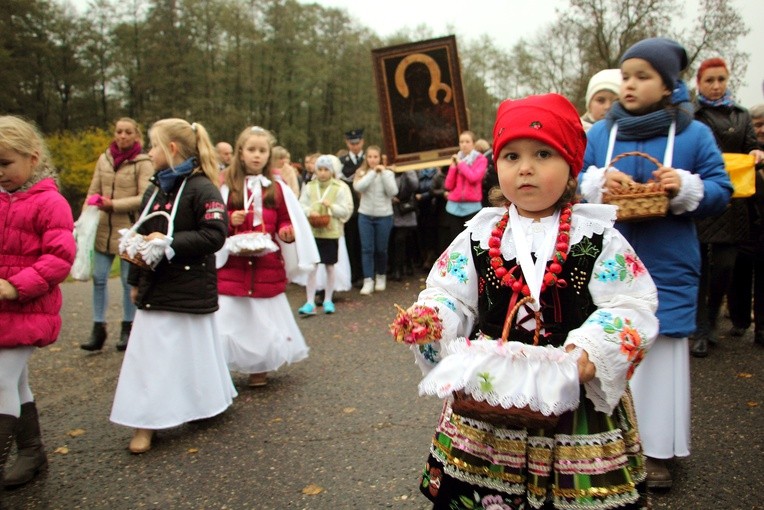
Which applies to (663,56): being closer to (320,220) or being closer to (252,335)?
(252,335)

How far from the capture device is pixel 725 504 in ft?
10.8

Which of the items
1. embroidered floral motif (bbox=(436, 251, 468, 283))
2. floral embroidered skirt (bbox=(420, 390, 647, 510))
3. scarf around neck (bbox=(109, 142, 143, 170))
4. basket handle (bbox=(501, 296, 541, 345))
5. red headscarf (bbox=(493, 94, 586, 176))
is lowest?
floral embroidered skirt (bbox=(420, 390, 647, 510))

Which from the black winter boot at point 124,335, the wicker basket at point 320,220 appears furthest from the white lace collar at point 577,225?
the wicker basket at point 320,220

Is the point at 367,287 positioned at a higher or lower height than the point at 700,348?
higher

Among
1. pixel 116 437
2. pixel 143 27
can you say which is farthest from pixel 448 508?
pixel 143 27

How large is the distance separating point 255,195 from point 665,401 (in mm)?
3722

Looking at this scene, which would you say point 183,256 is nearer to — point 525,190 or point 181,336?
point 181,336

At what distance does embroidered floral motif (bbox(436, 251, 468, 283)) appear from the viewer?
2.34 metres

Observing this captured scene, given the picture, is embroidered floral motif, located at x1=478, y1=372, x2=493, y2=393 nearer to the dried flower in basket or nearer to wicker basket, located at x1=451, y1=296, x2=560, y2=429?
wicker basket, located at x1=451, y1=296, x2=560, y2=429

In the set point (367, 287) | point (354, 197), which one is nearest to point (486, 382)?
point (367, 287)

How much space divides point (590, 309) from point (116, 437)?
3.73 metres

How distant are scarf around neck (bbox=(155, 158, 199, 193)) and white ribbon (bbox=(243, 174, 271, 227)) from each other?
1.16m

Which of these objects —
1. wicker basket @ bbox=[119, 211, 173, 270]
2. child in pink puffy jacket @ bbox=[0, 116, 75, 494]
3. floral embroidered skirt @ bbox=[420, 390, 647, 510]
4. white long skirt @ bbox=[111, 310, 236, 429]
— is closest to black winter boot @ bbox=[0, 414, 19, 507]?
child in pink puffy jacket @ bbox=[0, 116, 75, 494]

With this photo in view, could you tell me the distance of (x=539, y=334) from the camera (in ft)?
7.18
